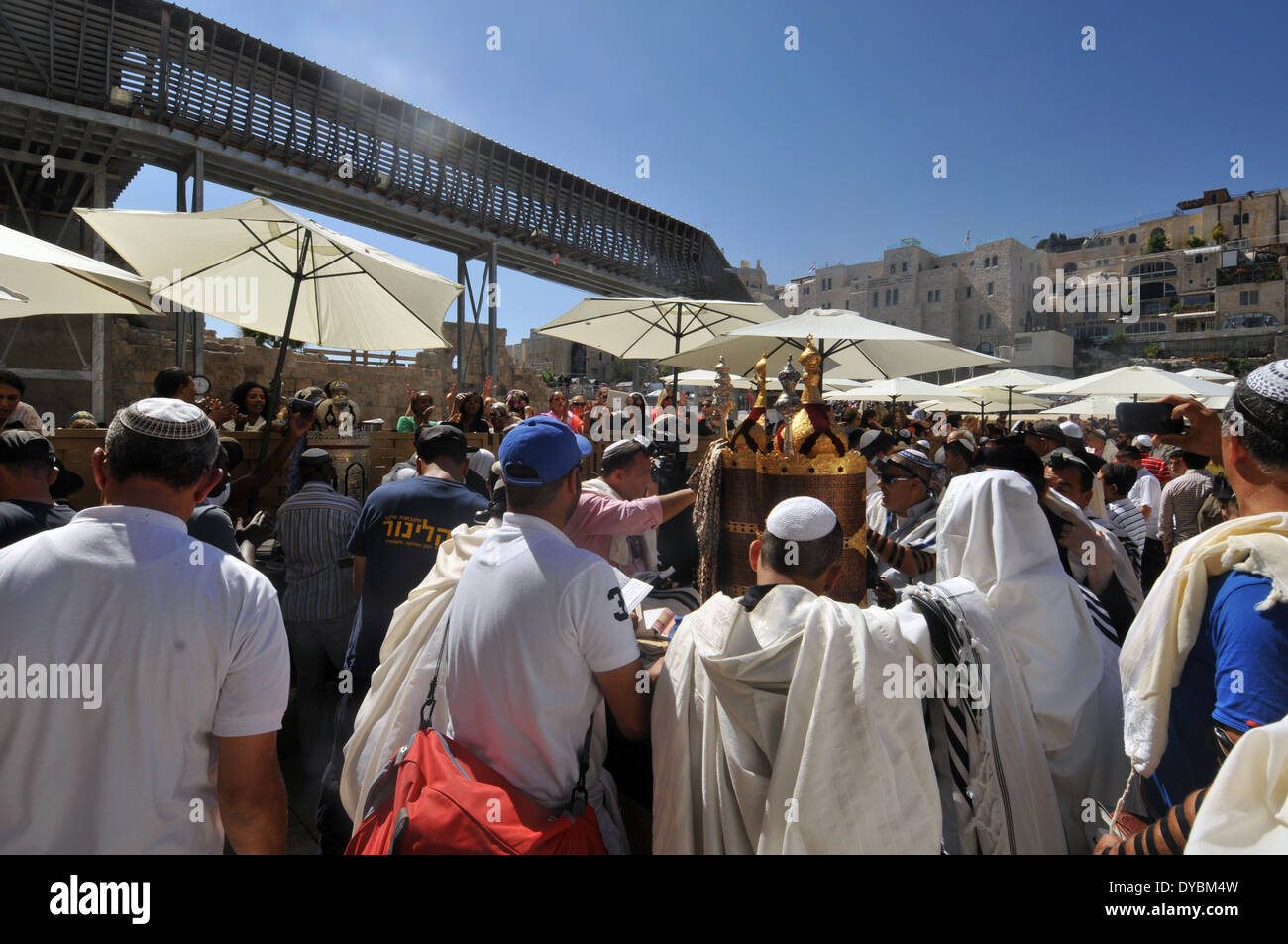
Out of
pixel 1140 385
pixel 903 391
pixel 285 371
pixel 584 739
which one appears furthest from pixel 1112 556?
pixel 285 371

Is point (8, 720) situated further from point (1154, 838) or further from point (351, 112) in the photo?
point (351, 112)

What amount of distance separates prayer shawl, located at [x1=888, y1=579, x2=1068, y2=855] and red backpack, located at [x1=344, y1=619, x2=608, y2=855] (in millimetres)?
1005

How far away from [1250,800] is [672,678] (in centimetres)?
126

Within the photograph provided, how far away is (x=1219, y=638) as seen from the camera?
1.51 metres

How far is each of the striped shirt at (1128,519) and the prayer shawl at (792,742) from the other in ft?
12.2

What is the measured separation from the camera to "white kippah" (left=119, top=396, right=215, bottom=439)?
1.63 m

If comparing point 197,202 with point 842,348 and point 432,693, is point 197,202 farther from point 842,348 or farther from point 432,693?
point 432,693

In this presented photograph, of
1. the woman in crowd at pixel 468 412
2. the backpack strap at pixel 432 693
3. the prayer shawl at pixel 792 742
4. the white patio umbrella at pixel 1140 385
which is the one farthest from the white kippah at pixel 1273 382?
the white patio umbrella at pixel 1140 385

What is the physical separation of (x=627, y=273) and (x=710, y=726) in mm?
27269

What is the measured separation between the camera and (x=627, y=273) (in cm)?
2764

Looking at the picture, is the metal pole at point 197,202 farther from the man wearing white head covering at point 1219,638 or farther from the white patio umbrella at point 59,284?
the man wearing white head covering at point 1219,638

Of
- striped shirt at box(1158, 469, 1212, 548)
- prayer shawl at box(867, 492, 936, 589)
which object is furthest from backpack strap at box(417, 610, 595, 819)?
striped shirt at box(1158, 469, 1212, 548)

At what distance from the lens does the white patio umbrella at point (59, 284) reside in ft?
11.1
